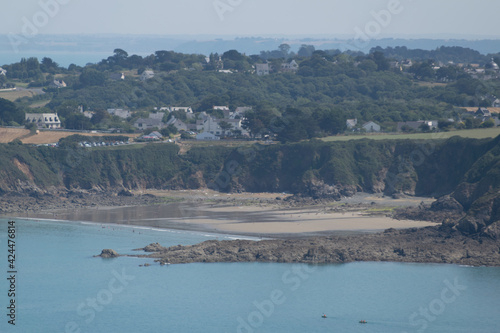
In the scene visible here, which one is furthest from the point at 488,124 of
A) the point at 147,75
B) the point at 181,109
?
the point at 147,75

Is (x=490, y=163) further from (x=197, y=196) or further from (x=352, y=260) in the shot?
(x=197, y=196)

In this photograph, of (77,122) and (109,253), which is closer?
(109,253)

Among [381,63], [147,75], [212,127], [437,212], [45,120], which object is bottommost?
[437,212]

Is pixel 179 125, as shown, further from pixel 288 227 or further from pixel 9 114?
pixel 288 227

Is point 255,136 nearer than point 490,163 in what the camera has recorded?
No

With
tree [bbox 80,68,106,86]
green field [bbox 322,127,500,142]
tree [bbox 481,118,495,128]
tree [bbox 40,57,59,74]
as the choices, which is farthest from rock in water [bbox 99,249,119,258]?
tree [bbox 40,57,59,74]

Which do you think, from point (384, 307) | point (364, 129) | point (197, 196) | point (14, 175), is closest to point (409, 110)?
point (364, 129)

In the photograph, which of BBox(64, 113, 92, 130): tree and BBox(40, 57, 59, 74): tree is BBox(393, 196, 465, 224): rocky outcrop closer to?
BBox(64, 113, 92, 130): tree
